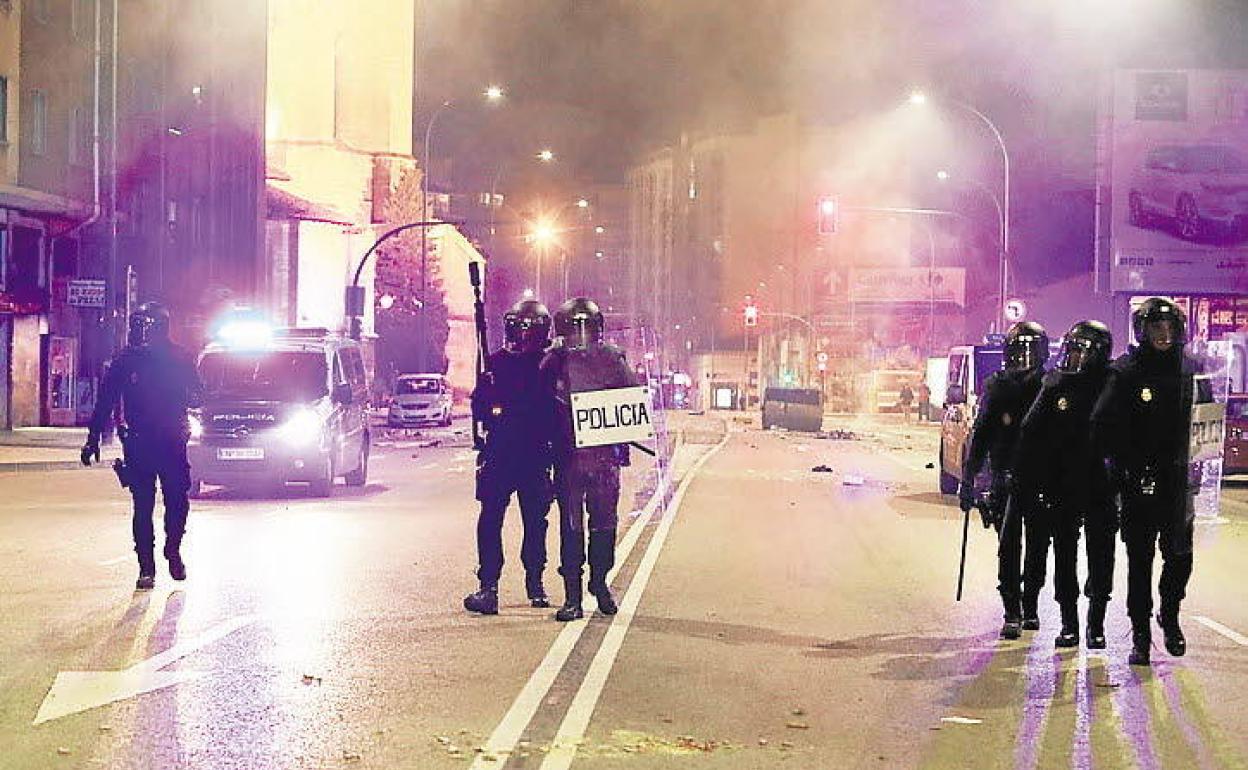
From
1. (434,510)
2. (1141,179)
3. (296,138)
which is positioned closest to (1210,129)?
(1141,179)

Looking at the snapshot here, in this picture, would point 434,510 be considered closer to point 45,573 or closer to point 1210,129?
point 45,573

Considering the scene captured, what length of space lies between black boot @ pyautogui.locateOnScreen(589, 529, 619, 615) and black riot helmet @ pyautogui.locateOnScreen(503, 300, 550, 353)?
1.17m

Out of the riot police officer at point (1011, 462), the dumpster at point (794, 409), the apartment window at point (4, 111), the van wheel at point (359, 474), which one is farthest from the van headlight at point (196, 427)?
the dumpster at point (794, 409)

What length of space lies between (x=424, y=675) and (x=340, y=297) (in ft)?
233

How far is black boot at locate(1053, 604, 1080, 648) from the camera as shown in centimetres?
990

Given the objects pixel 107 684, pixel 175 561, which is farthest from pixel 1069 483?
pixel 175 561

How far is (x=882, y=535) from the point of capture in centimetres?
1745

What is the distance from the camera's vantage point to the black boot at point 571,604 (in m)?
10.6

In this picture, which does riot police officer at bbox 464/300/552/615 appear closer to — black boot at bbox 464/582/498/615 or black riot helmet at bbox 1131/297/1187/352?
black boot at bbox 464/582/498/615

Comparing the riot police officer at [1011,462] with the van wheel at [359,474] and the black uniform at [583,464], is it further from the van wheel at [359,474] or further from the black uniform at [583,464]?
the van wheel at [359,474]

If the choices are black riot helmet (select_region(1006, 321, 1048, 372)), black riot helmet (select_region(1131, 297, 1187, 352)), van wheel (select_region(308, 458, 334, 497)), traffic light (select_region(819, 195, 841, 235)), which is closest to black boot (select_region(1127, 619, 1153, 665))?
black riot helmet (select_region(1131, 297, 1187, 352))

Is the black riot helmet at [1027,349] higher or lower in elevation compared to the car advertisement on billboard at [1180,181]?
lower

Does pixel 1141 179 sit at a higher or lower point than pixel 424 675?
higher

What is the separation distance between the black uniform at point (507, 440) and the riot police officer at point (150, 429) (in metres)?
2.49
